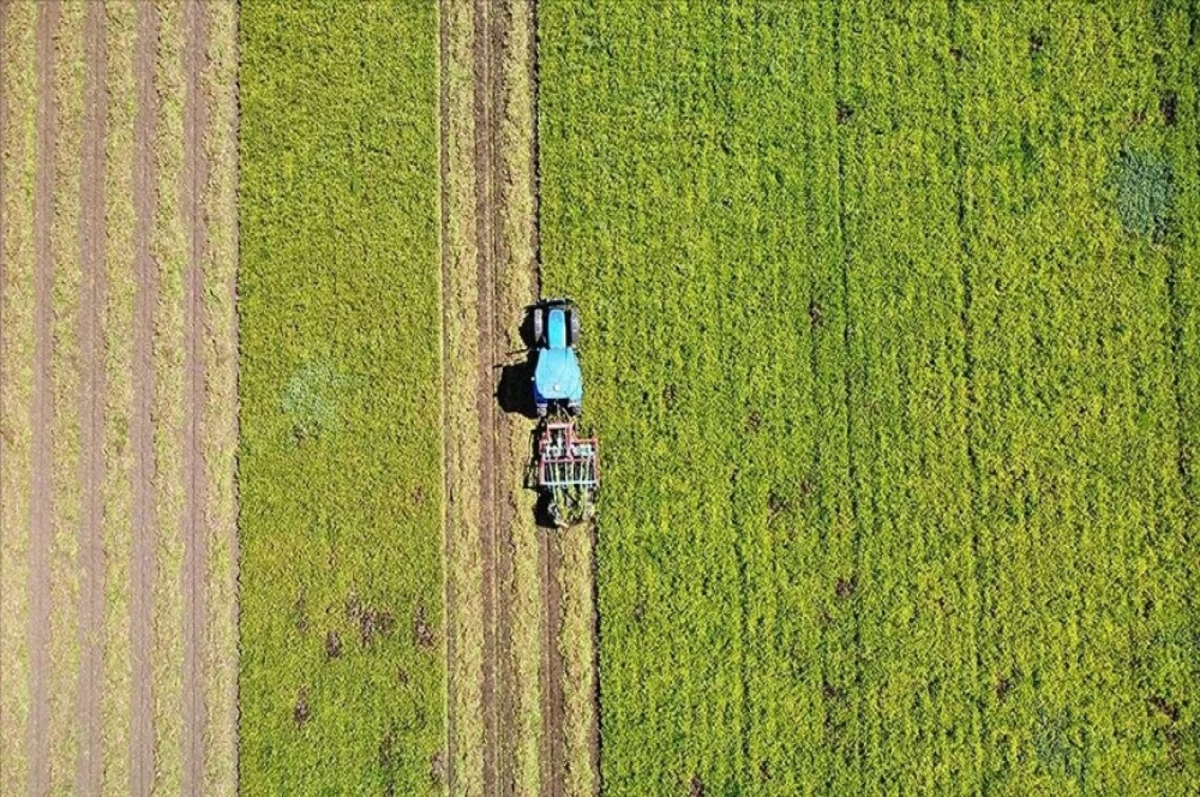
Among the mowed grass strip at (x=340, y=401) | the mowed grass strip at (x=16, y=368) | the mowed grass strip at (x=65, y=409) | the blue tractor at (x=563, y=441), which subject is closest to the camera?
the blue tractor at (x=563, y=441)

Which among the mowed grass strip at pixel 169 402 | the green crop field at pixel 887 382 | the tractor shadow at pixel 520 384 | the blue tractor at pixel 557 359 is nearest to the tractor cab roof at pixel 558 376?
the blue tractor at pixel 557 359

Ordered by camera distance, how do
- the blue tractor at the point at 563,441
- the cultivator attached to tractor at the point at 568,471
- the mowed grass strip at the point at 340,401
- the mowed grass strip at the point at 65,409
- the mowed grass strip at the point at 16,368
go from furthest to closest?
1. the mowed grass strip at the point at 16,368
2. the mowed grass strip at the point at 65,409
3. the mowed grass strip at the point at 340,401
4. the cultivator attached to tractor at the point at 568,471
5. the blue tractor at the point at 563,441

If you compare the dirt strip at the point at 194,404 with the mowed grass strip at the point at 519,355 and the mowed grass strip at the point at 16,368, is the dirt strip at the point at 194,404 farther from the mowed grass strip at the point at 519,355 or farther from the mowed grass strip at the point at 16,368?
the mowed grass strip at the point at 519,355

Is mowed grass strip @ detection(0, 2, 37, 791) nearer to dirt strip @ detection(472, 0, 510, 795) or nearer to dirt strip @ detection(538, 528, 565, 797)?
dirt strip @ detection(472, 0, 510, 795)

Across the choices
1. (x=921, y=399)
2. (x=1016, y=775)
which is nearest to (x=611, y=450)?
(x=921, y=399)

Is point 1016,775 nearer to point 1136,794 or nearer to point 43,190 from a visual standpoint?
point 1136,794

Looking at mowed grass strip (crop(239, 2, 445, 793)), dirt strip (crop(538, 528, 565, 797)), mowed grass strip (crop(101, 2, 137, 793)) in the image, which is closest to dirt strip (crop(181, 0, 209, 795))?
mowed grass strip (crop(239, 2, 445, 793))

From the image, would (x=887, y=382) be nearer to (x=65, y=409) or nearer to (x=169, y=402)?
(x=169, y=402)
